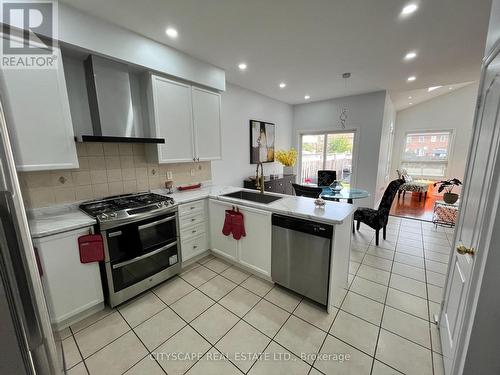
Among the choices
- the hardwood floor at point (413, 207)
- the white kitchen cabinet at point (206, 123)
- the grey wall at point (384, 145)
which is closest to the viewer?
the white kitchen cabinet at point (206, 123)

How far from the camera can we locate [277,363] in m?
1.51

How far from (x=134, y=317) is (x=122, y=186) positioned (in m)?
1.48

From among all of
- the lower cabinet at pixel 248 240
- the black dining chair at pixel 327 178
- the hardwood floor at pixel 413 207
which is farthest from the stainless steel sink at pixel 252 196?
the hardwood floor at pixel 413 207

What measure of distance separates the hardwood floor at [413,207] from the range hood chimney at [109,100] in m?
5.65

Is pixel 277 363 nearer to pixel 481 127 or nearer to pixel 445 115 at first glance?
pixel 481 127

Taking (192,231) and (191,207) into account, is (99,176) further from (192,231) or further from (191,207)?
(192,231)

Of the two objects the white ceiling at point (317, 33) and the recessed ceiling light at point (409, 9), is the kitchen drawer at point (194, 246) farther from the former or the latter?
the recessed ceiling light at point (409, 9)

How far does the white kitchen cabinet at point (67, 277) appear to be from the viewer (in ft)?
5.36

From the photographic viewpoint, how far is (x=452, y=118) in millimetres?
6680

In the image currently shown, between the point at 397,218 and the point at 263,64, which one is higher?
the point at 263,64

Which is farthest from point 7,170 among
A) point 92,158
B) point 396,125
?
point 396,125

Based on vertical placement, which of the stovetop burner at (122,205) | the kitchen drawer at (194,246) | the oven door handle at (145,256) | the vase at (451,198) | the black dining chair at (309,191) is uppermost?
the stovetop burner at (122,205)

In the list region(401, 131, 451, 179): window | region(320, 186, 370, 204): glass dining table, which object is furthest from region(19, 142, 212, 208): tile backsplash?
region(401, 131, 451, 179): window

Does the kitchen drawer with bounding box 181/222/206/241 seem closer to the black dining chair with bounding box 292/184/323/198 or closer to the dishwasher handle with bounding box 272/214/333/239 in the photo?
the dishwasher handle with bounding box 272/214/333/239
